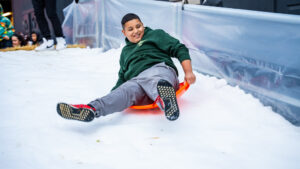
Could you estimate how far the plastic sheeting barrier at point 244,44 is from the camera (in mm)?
1296

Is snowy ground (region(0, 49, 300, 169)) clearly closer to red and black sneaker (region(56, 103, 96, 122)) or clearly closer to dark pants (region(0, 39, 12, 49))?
red and black sneaker (region(56, 103, 96, 122))

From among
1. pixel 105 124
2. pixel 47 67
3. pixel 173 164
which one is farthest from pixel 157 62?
pixel 47 67

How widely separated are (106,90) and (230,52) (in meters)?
0.88

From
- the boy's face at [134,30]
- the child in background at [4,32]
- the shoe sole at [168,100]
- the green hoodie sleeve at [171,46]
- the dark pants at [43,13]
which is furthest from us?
the child in background at [4,32]

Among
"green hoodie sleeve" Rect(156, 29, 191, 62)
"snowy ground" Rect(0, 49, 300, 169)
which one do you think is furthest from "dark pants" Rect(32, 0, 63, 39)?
"green hoodie sleeve" Rect(156, 29, 191, 62)

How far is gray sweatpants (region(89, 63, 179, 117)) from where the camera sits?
1.24m

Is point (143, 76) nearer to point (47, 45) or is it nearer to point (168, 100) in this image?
point (168, 100)

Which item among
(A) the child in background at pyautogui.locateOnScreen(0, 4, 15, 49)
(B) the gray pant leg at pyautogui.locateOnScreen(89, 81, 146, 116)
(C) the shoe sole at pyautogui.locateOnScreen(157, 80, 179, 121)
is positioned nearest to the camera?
(C) the shoe sole at pyautogui.locateOnScreen(157, 80, 179, 121)

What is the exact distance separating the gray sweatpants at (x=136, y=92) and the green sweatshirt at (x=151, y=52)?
58 millimetres

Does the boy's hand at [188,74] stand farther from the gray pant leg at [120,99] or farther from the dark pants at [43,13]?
the dark pants at [43,13]

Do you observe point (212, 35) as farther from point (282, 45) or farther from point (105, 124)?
point (105, 124)

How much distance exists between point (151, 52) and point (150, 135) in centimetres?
58

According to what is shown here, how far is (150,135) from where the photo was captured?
1125mm

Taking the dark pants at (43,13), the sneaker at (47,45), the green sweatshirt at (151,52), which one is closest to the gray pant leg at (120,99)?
the green sweatshirt at (151,52)
